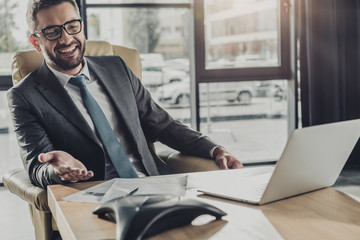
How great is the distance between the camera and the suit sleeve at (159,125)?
5.94ft

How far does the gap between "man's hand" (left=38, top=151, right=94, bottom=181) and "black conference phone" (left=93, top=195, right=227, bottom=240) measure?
0.89ft

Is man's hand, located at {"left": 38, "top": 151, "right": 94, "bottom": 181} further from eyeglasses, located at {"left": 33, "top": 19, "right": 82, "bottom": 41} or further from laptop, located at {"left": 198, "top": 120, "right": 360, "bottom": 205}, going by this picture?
eyeglasses, located at {"left": 33, "top": 19, "right": 82, "bottom": 41}

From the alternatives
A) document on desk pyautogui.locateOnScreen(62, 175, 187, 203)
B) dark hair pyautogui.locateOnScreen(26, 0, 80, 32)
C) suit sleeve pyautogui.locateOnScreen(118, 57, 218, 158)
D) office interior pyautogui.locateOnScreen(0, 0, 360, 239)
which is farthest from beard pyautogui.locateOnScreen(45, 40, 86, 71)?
office interior pyautogui.locateOnScreen(0, 0, 360, 239)

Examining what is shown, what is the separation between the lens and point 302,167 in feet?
3.28

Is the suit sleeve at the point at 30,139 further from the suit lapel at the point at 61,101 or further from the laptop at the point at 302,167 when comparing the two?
the laptop at the point at 302,167

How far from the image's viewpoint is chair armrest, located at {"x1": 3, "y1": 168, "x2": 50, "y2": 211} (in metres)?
1.38

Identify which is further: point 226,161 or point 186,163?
point 186,163

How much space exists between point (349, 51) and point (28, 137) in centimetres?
298

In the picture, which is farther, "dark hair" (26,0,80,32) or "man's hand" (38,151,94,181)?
"dark hair" (26,0,80,32)

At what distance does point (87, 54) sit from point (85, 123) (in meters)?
0.55

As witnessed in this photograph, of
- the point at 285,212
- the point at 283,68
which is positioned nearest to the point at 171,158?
the point at 285,212

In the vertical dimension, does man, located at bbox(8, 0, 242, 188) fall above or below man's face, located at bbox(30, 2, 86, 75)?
below

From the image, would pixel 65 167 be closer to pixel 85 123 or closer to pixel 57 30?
pixel 85 123

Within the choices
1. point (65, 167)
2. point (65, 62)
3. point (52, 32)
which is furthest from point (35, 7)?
point (65, 167)
